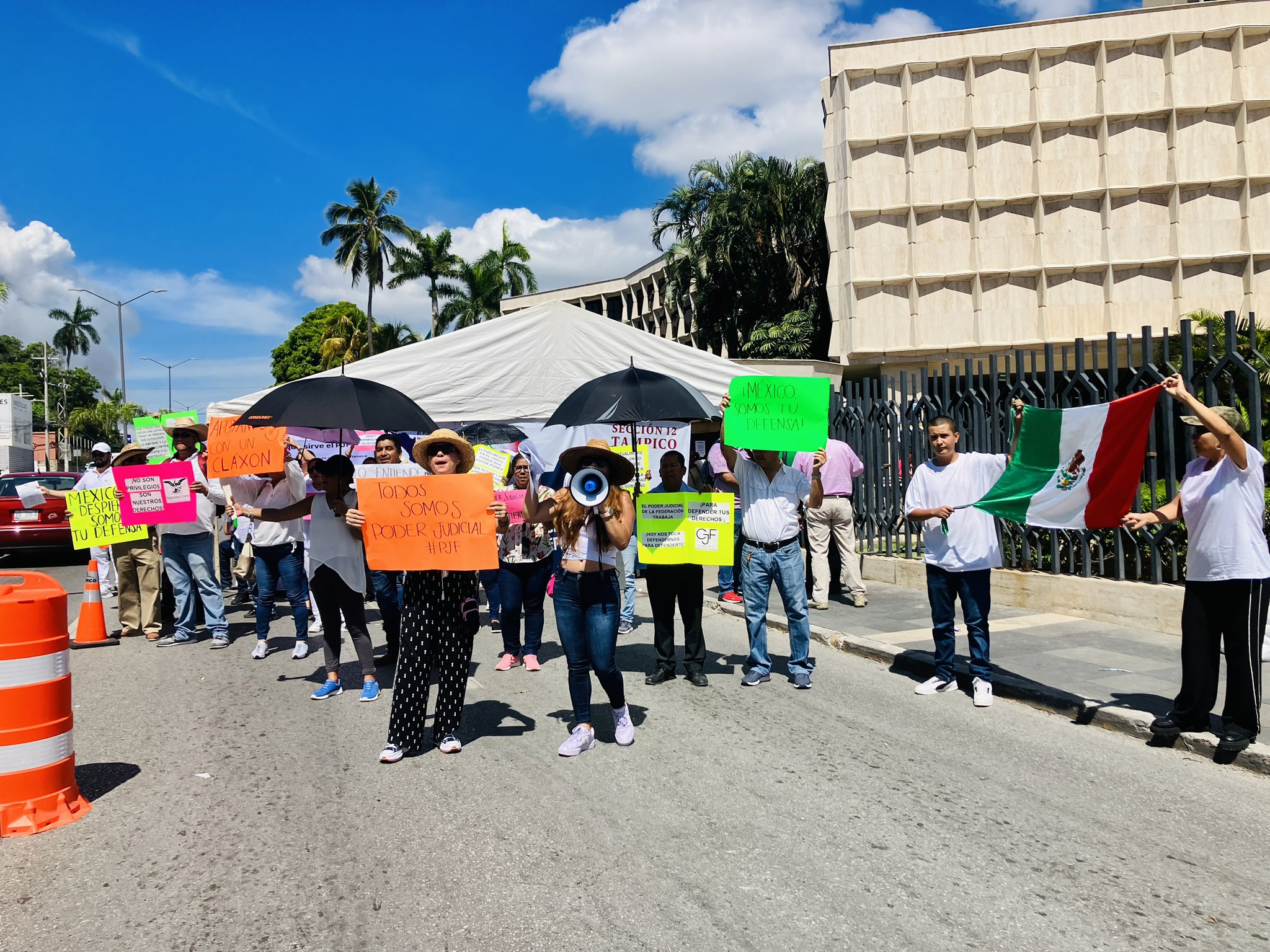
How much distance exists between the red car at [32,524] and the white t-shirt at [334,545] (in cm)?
1250

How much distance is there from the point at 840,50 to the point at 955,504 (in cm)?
2902

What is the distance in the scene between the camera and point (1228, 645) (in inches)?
210

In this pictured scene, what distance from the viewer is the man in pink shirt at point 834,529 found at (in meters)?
10.8

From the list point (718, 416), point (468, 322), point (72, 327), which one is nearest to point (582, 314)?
point (718, 416)

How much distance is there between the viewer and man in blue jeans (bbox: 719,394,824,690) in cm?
725

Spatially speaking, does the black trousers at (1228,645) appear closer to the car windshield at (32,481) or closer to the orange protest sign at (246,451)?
the orange protest sign at (246,451)

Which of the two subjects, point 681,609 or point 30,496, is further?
point 30,496

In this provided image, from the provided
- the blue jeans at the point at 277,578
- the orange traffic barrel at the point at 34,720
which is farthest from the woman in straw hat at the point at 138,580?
the orange traffic barrel at the point at 34,720

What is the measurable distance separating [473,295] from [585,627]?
47.8 meters

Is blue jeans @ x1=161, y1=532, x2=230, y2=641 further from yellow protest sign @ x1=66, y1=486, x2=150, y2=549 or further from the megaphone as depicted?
the megaphone

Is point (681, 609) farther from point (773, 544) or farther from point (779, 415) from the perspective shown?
point (779, 415)

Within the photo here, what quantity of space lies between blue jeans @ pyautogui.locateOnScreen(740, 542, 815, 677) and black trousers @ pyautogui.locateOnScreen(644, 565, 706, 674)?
398mm

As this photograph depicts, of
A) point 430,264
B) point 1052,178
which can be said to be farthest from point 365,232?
point 1052,178

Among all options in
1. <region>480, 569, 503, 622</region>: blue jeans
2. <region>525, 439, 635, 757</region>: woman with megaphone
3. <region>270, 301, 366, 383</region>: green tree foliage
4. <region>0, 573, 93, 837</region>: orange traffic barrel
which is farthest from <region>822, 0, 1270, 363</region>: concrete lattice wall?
<region>270, 301, 366, 383</region>: green tree foliage
